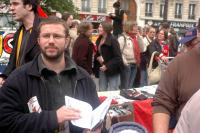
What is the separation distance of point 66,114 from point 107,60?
4391mm

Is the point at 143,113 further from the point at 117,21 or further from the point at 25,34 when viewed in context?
the point at 117,21

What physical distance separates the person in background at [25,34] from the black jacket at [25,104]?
854 mm

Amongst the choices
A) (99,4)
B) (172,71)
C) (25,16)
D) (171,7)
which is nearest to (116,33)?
(25,16)

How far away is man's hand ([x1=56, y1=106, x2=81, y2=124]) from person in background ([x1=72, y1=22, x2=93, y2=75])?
4.03 metres

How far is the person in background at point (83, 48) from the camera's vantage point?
6328 mm

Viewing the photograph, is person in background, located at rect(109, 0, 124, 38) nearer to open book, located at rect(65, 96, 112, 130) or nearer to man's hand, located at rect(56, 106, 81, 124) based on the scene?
open book, located at rect(65, 96, 112, 130)

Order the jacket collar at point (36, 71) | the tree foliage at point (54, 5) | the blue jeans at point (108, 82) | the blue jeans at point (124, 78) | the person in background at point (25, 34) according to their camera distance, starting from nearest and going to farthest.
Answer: the jacket collar at point (36, 71) → the person in background at point (25, 34) → the blue jeans at point (108, 82) → the blue jeans at point (124, 78) → the tree foliage at point (54, 5)

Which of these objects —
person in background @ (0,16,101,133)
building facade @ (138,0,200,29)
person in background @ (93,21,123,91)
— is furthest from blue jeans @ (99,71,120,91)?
building facade @ (138,0,200,29)

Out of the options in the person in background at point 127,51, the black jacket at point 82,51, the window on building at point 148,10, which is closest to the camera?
the black jacket at point 82,51

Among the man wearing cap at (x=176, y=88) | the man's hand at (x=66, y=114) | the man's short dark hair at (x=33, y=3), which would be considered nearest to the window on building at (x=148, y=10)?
the man's short dark hair at (x=33, y=3)

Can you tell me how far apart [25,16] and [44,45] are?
102cm

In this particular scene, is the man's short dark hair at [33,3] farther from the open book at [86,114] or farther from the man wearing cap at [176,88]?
the man wearing cap at [176,88]

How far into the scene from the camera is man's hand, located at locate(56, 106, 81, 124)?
2.27 metres

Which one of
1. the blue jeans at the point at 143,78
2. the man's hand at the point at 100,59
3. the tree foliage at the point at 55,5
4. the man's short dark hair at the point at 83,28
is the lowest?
the blue jeans at the point at 143,78
